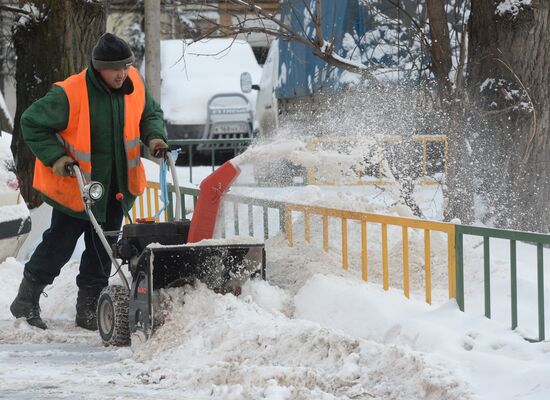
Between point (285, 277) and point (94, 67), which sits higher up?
point (94, 67)

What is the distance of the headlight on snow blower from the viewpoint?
645 centimetres

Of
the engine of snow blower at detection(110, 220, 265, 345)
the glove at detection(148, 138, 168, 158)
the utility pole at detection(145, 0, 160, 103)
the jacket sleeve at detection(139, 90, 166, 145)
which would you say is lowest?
the engine of snow blower at detection(110, 220, 265, 345)

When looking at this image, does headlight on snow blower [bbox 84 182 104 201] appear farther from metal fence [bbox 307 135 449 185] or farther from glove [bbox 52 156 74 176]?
metal fence [bbox 307 135 449 185]

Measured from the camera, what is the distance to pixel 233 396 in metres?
4.96

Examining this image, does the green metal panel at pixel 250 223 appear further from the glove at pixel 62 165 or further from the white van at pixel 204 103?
the white van at pixel 204 103

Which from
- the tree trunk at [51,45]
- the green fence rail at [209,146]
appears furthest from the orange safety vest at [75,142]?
the green fence rail at [209,146]

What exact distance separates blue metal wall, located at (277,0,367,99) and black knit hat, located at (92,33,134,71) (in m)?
4.38

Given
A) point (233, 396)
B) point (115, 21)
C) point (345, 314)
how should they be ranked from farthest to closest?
point (115, 21), point (345, 314), point (233, 396)

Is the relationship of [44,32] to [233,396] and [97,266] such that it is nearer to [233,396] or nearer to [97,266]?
[97,266]

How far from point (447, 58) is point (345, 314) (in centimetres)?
377

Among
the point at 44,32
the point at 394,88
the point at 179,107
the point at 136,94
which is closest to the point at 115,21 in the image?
the point at 179,107

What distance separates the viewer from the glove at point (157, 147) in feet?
22.9

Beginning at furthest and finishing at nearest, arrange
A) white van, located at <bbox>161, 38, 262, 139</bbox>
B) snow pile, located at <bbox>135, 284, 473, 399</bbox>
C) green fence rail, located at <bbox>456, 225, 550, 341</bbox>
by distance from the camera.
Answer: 1. white van, located at <bbox>161, 38, 262, 139</bbox>
2. green fence rail, located at <bbox>456, 225, 550, 341</bbox>
3. snow pile, located at <bbox>135, 284, 473, 399</bbox>

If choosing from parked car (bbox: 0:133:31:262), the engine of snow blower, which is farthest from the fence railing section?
parked car (bbox: 0:133:31:262)
